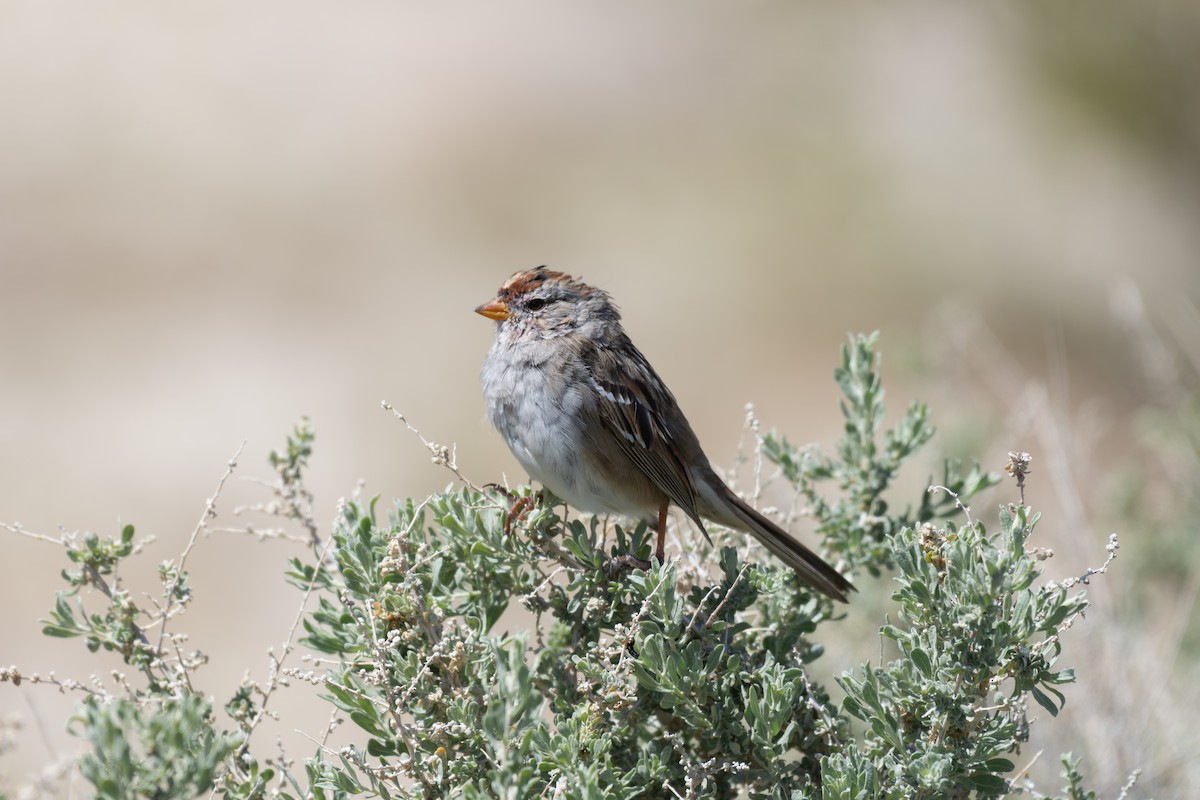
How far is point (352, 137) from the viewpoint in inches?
519

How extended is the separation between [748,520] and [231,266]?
31.2 feet

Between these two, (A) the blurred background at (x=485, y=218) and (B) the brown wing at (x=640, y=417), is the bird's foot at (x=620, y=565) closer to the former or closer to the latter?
(B) the brown wing at (x=640, y=417)

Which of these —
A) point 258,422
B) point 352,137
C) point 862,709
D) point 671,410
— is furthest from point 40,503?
point 862,709

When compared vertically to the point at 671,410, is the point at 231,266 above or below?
above

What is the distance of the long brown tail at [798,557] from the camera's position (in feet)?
11.2

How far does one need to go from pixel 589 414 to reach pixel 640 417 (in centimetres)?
22

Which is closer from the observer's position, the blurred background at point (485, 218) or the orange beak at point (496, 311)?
the orange beak at point (496, 311)

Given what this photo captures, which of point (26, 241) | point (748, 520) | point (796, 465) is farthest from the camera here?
point (26, 241)

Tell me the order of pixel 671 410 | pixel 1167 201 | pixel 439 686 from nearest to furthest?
pixel 439 686 < pixel 671 410 < pixel 1167 201

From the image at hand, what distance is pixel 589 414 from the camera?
4016 mm

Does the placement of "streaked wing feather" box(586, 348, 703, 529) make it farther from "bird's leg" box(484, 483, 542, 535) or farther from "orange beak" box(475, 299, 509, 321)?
"bird's leg" box(484, 483, 542, 535)

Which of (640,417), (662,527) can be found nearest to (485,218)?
(640,417)

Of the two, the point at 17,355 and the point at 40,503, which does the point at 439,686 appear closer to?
the point at 40,503

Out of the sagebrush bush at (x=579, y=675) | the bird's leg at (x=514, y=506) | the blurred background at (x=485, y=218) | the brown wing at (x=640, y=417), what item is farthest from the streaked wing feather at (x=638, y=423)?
the blurred background at (x=485, y=218)
